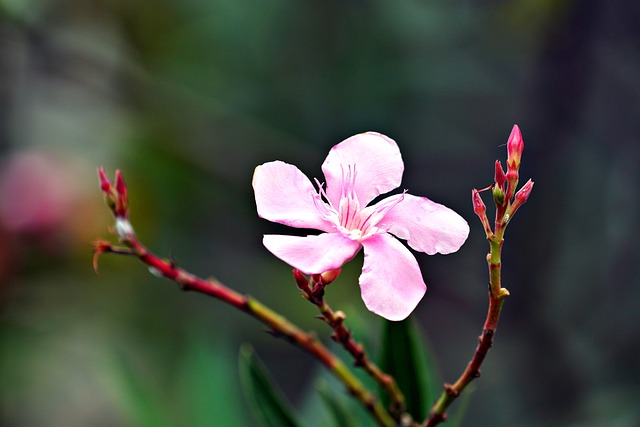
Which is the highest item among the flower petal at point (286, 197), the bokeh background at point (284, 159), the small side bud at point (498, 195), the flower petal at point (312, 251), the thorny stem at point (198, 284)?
the small side bud at point (498, 195)

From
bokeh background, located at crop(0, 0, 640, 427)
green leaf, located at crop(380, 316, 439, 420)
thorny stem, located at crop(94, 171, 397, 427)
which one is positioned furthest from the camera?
bokeh background, located at crop(0, 0, 640, 427)

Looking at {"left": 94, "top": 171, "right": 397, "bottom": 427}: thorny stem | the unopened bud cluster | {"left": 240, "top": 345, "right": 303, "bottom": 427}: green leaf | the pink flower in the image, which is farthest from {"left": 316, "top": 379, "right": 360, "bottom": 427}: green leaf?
the unopened bud cluster

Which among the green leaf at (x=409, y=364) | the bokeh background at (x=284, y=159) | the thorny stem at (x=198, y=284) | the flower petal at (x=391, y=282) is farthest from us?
the bokeh background at (x=284, y=159)

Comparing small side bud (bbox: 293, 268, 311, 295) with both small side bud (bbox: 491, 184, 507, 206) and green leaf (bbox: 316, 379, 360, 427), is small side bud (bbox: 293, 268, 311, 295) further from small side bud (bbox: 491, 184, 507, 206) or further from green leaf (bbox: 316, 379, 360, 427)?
green leaf (bbox: 316, 379, 360, 427)

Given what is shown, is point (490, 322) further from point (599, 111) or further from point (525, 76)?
point (525, 76)

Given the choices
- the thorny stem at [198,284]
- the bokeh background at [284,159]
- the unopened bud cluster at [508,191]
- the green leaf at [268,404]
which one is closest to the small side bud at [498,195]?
the unopened bud cluster at [508,191]

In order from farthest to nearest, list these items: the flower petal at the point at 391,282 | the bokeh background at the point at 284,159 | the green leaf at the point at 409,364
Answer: the bokeh background at the point at 284,159 < the green leaf at the point at 409,364 < the flower petal at the point at 391,282

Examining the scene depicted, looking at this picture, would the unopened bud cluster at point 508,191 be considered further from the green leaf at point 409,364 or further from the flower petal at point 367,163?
the green leaf at point 409,364
